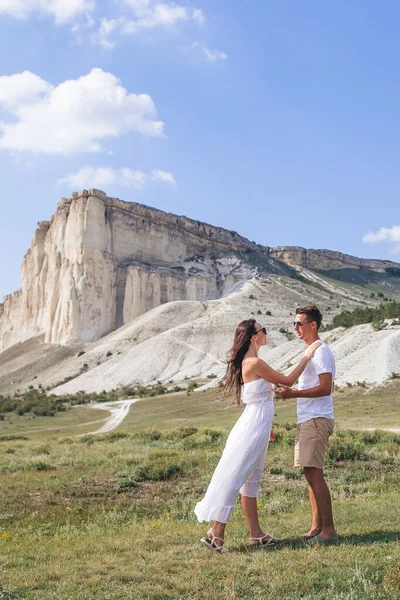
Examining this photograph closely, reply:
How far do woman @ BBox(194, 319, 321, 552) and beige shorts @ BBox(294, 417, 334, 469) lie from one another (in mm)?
413

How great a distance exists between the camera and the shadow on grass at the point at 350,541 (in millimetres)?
5453

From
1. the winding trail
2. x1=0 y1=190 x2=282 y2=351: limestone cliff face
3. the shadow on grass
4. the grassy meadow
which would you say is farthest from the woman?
x1=0 y1=190 x2=282 y2=351: limestone cliff face

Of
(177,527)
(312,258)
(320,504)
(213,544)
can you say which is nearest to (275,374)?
(320,504)

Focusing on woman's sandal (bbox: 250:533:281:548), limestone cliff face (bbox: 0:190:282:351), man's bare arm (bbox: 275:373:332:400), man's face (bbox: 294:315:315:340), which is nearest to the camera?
woman's sandal (bbox: 250:533:281:548)

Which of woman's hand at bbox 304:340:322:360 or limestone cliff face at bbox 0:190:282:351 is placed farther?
limestone cliff face at bbox 0:190:282:351

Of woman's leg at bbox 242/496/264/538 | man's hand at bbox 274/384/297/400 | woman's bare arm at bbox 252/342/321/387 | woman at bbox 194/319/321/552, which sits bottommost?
woman's leg at bbox 242/496/264/538

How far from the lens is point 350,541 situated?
5.55 metres

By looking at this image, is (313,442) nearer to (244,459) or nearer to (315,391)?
(315,391)

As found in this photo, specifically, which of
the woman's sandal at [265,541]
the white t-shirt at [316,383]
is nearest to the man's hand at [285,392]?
the white t-shirt at [316,383]

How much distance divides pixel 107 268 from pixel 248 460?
250ft

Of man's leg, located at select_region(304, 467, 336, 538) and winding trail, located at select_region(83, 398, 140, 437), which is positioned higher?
man's leg, located at select_region(304, 467, 336, 538)

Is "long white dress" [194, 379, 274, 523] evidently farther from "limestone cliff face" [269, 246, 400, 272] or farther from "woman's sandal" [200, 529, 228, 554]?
"limestone cliff face" [269, 246, 400, 272]

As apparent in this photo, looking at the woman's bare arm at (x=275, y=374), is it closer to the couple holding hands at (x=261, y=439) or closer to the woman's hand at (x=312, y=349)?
the couple holding hands at (x=261, y=439)

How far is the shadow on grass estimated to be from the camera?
5.45 meters
